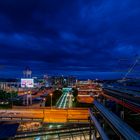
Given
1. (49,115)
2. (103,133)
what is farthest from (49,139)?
(49,115)

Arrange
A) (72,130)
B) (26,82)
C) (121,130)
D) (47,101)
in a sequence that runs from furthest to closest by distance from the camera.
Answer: (26,82) < (47,101) < (72,130) < (121,130)

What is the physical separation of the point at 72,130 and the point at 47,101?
60.0m

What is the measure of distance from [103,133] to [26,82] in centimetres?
8473

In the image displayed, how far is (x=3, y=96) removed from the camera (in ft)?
345

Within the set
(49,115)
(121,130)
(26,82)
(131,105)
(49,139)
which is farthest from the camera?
(26,82)

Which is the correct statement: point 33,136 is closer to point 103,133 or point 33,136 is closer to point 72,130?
point 72,130

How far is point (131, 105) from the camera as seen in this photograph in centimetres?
1003

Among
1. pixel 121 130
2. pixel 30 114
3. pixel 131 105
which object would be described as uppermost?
pixel 131 105

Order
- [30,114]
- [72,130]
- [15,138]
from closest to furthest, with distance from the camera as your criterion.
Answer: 1. [15,138]
2. [72,130]
3. [30,114]

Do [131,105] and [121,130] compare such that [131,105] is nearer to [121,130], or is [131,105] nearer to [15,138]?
[121,130]

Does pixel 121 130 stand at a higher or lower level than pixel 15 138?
higher

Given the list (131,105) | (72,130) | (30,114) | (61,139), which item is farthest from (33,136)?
(30,114)

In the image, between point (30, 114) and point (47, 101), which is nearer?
point (30, 114)

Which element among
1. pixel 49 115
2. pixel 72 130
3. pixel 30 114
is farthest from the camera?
pixel 30 114
